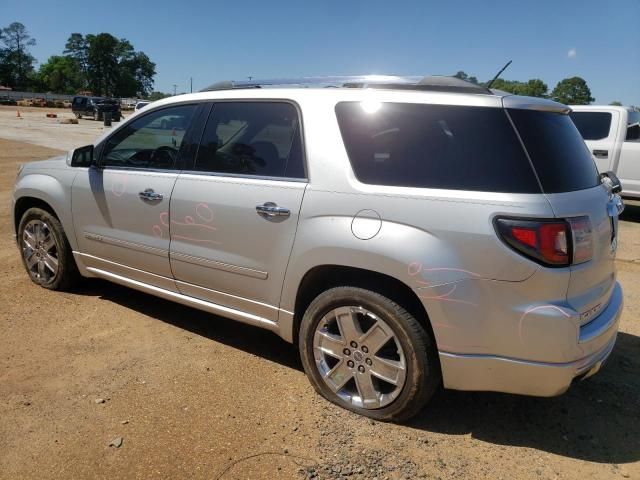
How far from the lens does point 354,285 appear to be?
292 cm

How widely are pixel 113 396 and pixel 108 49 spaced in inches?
5791

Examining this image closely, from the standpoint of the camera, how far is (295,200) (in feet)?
10.0

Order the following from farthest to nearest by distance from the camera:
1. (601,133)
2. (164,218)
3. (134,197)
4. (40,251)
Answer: (601,133)
(40,251)
(134,197)
(164,218)

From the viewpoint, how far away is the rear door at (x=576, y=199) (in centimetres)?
251

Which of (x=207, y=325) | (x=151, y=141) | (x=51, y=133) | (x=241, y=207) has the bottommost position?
(x=51, y=133)

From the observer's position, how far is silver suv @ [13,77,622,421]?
97.7 inches

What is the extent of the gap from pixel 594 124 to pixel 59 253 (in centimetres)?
909

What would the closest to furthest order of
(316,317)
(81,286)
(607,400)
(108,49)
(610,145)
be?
(316,317) < (607,400) < (81,286) < (610,145) < (108,49)

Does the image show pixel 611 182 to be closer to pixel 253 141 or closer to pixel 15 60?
pixel 253 141

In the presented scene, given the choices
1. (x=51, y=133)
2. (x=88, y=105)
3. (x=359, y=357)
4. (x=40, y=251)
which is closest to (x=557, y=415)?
(x=359, y=357)

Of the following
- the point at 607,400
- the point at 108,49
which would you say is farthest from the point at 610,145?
the point at 108,49

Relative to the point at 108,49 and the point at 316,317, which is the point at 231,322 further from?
the point at 108,49

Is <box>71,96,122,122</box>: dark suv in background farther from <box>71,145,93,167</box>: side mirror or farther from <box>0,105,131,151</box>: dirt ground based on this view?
<box>71,145,93,167</box>: side mirror

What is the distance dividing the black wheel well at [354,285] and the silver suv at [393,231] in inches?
0.4
